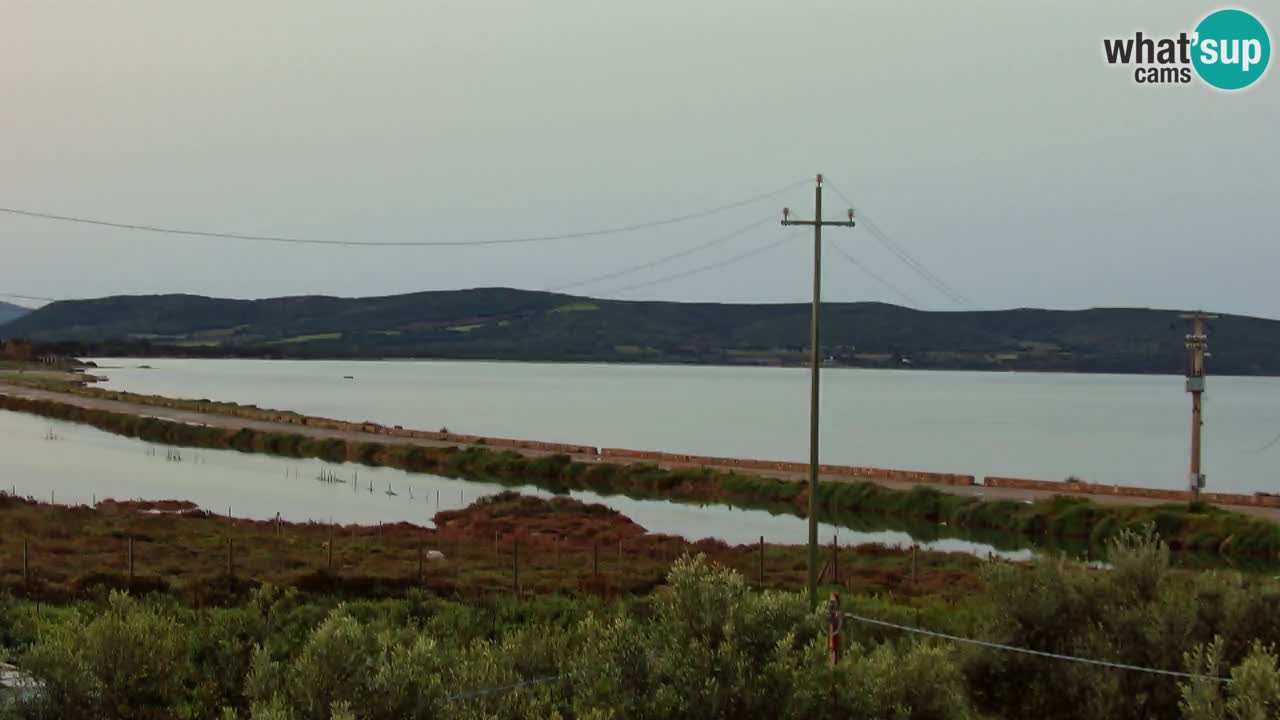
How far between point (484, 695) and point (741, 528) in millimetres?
48729

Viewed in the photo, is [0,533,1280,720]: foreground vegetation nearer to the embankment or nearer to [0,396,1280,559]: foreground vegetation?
[0,396,1280,559]: foreground vegetation

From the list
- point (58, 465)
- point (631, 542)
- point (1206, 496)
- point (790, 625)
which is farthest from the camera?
point (58, 465)

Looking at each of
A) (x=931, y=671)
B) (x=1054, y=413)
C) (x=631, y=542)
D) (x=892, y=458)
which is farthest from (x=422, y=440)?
(x=1054, y=413)

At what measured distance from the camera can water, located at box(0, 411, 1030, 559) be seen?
193 feet

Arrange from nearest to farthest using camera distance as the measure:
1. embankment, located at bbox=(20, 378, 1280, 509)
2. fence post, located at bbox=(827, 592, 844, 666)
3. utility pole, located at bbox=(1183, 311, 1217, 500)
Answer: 1. fence post, located at bbox=(827, 592, 844, 666)
2. utility pole, located at bbox=(1183, 311, 1217, 500)
3. embankment, located at bbox=(20, 378, 1280, 509)

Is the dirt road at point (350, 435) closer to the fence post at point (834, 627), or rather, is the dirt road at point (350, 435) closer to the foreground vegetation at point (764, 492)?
the foreground vegetation at point (764, 492)

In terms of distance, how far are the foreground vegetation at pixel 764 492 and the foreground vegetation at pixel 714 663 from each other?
93.4ft

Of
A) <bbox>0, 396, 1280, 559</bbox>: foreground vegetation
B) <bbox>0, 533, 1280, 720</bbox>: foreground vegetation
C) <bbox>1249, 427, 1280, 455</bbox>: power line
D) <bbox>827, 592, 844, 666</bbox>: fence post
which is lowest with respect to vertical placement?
<bbox>1249, 427, 1280, 455</bbox>: power line

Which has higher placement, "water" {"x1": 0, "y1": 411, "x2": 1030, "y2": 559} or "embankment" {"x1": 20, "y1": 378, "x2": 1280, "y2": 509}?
"embankment" {"x1": 20, "y1": 378, "x2": 1280, "y2": 509}

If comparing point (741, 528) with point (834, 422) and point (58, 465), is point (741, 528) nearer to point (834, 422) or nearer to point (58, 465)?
point (58, 465)

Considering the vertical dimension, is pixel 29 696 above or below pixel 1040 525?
above

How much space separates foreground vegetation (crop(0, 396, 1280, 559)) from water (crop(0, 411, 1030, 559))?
9.75ft

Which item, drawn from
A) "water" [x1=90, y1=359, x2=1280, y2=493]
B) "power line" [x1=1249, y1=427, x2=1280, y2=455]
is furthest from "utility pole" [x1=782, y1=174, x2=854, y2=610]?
"power line" [x1=1249, y1=427, x2=1280, y2=455]

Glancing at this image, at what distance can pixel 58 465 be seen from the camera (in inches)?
3110
